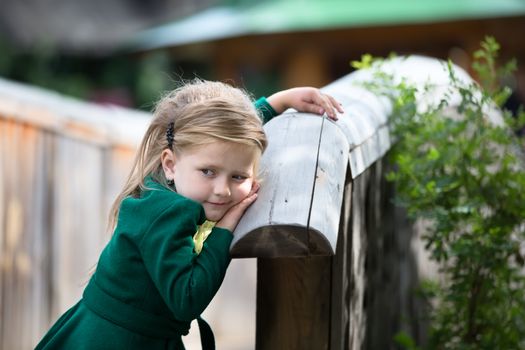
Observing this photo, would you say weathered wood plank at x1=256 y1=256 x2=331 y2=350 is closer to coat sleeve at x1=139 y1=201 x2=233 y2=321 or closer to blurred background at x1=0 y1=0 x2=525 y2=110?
coat sleeve at x1=139 y1=201 x2=233 y2=321

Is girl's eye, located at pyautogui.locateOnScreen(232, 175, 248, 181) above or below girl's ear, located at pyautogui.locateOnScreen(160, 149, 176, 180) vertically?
below

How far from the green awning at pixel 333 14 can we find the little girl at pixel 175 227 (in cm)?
835

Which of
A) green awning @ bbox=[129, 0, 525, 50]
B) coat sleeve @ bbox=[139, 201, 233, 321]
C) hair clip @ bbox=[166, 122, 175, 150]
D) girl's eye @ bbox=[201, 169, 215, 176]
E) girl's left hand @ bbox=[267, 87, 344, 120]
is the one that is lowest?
coat sleeve @ bbox=[139, 201, 233, 321]

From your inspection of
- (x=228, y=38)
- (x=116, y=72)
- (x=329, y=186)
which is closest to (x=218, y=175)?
(x=329, y=186)

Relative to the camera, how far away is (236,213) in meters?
2.12

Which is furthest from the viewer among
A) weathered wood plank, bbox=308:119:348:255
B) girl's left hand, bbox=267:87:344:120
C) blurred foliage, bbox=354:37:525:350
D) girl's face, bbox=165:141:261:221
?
blurred foliage, bbox=354:37:525:350

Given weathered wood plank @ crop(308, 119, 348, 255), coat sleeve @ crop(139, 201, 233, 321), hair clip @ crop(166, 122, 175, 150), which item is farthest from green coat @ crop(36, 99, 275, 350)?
weathered wood plank @ crop(308, 119, 348, 255)

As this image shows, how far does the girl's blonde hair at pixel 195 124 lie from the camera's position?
215 cm

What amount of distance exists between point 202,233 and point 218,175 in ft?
0.49

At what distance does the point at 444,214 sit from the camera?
288cm

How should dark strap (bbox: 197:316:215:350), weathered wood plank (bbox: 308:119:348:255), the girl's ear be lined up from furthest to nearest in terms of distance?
1. dark strap (bbox: 197:316:215:350)
2. the girl's ear
3. weathered wood plank (bbox: 308:119:348:255)

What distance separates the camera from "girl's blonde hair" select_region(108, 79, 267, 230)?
2.15 meters

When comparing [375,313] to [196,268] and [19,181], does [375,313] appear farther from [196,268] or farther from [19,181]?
[19,181]

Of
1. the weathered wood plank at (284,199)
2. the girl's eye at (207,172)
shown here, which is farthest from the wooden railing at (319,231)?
the girl's eye at (207,172)
